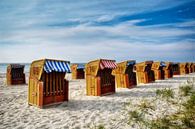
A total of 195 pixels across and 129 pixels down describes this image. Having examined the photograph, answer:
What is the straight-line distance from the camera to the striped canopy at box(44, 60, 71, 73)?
877 cm

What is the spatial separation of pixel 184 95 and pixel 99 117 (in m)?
5.99

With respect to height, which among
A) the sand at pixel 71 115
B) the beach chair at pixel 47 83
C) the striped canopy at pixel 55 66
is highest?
the striped canopy at pixel 55 66

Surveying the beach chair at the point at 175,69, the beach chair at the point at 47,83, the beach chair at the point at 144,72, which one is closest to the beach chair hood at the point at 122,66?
the beach chair at the point at 144,72

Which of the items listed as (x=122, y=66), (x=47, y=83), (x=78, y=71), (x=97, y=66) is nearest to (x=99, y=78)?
(x=97, y=66)

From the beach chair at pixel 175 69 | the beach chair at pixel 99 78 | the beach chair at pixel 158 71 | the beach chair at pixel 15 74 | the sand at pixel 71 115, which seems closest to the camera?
the sand at pixel 71 115

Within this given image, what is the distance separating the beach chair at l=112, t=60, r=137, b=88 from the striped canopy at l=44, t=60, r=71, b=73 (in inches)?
256

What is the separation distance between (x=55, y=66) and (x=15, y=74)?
10.5m

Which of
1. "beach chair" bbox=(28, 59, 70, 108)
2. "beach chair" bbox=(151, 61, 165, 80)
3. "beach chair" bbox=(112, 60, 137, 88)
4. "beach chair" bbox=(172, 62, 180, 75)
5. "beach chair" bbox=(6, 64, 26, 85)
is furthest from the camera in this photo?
"beach chair" bbox=(172, 62, 180, 75)

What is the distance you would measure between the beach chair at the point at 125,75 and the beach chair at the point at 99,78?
269 centimetres

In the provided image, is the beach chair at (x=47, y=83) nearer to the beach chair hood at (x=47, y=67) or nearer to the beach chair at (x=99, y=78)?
the beach chair hood at (x=47, y=67)

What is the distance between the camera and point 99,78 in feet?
38.1

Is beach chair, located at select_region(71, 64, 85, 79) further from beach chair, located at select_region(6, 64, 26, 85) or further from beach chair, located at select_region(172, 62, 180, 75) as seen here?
beach chair, located at select_region(172, 62, 180, 75)

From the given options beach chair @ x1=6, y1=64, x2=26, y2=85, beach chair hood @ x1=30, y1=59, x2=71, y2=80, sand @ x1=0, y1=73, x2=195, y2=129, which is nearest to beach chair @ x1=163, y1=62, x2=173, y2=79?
sand @ x1=0, y1=73, x2=195, y2=129

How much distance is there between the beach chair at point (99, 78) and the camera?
38.3ft
